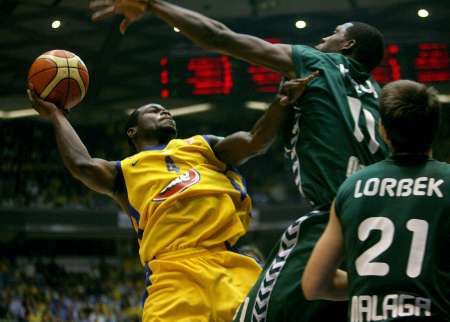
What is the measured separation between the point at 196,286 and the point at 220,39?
60.4 inches

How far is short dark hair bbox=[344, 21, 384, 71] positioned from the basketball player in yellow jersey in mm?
567

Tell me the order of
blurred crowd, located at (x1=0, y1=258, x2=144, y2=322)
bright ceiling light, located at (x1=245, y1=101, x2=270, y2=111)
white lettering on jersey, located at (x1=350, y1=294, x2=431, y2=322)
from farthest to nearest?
1. blurred crowd, located at (x1=0, y1=258, x2=144, y2=322)
2. bright ceiling light, located at (x1=245, y1=101, x2=270, y2=111)
3. white lettering on jersey, located at (x1=350, y1=294, x2=431, y2=322)

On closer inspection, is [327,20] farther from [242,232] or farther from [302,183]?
[302,183]

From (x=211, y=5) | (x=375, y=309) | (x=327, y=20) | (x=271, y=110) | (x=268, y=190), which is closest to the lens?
(x=375, y=309)

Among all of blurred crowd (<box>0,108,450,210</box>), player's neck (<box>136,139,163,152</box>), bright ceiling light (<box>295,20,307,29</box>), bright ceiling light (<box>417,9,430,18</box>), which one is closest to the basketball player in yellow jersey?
player's neck (<box>136,139,163,152</box>)

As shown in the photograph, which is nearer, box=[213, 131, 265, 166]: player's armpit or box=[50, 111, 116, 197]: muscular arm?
box=[213, 131, 265, 166]: player's armpit

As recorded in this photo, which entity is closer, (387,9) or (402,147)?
(402,147)

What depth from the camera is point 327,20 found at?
1454 cm

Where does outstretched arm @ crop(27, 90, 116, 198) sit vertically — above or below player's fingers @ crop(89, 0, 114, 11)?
below

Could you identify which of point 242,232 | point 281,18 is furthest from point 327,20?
point 242,232

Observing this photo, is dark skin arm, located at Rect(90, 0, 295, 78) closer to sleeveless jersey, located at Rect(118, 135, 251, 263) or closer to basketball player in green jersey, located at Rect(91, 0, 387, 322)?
basketball player in green jersey, located at Rect(91, 0, 387, 322)

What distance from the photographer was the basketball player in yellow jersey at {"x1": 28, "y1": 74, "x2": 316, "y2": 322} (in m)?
4.58

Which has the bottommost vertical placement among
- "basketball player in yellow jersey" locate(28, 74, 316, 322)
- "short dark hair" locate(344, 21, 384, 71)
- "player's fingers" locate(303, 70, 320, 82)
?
"basketball player in yellow jersey" locate(28, 74, 316, 322)

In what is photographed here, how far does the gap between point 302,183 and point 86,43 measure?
44.5 ft
